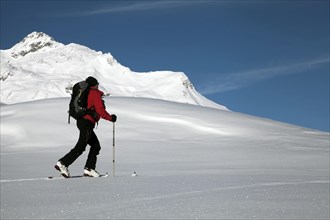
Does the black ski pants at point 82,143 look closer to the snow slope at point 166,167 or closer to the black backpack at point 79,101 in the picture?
the black backpack at point 79,101

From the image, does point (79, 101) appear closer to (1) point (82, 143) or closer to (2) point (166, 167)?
(1) point (82, 143)

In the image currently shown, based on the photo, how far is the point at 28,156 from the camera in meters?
11.5

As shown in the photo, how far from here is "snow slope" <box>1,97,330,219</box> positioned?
13.7 feet

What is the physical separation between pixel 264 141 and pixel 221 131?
2.38m

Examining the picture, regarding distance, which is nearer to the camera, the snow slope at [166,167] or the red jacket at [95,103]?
the snow slope at [166,167]

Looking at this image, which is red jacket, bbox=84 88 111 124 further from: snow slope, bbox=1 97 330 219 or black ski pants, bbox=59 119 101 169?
snow slope, bbox=1 97 330 219

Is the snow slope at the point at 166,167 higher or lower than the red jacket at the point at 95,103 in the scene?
lower

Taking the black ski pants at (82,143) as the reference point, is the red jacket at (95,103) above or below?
above

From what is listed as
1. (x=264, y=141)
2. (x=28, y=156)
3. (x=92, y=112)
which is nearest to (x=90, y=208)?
(x=92, y=112)

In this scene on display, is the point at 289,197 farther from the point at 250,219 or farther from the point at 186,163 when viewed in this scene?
the point at 186,163

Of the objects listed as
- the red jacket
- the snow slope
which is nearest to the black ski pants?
the red jacket

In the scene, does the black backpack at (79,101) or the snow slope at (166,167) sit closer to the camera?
the snow slope at (166,167)

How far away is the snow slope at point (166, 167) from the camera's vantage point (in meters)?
4.18

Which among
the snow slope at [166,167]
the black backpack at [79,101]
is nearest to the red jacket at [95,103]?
the black backpack at [79,101]
